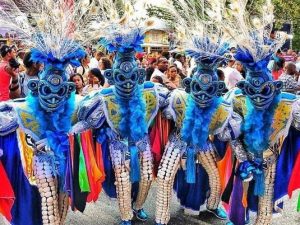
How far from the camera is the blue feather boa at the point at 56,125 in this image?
3.52m

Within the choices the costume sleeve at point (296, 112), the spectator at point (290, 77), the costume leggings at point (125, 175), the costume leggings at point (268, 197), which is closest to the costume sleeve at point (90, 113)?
the costume leggings at point (125, 175)

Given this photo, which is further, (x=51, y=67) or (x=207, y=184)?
(x=207, y=184)

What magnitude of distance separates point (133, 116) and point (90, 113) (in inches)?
13.7

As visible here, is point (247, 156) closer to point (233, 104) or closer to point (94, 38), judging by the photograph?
point (233, 104)

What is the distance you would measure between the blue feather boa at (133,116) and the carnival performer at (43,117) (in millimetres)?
421

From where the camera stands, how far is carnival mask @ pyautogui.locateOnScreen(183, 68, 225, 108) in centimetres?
376

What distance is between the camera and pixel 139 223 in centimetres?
448

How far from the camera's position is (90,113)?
3934mm

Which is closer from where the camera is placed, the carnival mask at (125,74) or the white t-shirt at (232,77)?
the carnival mask at (125,74)

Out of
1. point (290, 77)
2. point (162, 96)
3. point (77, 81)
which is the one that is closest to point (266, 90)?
point (162, 96)

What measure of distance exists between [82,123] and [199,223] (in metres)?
1.51

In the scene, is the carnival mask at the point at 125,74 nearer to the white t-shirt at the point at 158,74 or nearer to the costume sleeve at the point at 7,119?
the costume sleeve at the point at 7,119

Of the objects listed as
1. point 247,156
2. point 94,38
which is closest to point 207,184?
point 247,156

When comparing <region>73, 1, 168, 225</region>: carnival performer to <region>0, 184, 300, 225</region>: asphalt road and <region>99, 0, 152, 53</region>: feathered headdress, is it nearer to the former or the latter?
<region>99, 0, 152, 53</region>: feathered headdress
